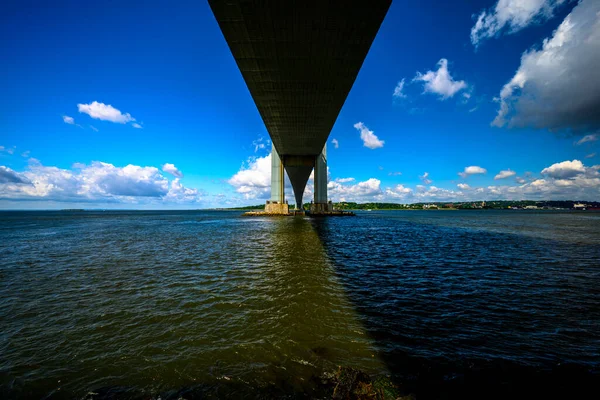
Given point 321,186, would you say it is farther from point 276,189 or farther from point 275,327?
point 275,327

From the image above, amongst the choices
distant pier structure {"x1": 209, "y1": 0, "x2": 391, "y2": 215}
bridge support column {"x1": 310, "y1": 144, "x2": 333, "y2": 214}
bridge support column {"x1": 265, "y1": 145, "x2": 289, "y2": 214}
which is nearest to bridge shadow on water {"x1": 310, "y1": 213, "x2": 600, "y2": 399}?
distant pier structure {"x1": 209, "y1": 0, "x2": 391, "y2": 215}

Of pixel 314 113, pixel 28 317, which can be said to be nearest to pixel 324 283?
pixel 28 317

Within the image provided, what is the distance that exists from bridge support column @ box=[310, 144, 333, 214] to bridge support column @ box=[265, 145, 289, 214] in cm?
729

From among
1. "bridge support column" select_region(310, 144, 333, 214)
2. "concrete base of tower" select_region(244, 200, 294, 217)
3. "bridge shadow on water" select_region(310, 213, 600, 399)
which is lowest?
"bridge shadow on water" select_region(310, 213, 600, 399)

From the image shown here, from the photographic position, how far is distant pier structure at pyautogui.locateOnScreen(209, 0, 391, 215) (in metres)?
11.9

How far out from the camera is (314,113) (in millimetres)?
27938

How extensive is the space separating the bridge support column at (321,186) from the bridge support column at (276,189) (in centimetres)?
729

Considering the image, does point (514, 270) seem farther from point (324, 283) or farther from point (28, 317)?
point (28, 317)

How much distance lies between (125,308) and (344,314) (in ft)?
15.4

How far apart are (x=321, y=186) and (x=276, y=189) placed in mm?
10430

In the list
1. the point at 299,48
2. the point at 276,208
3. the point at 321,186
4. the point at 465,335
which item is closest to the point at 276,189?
the point at 276,208

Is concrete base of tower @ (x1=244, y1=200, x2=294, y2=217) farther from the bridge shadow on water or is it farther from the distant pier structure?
the bridge shadow on water

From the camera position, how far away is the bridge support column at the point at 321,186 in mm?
58406

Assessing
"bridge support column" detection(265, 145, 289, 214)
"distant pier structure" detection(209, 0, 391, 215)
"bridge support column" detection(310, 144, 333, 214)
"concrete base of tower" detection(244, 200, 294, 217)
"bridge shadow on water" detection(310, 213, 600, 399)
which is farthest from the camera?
"bridge support column" detection(310, 144, 333, 214)
